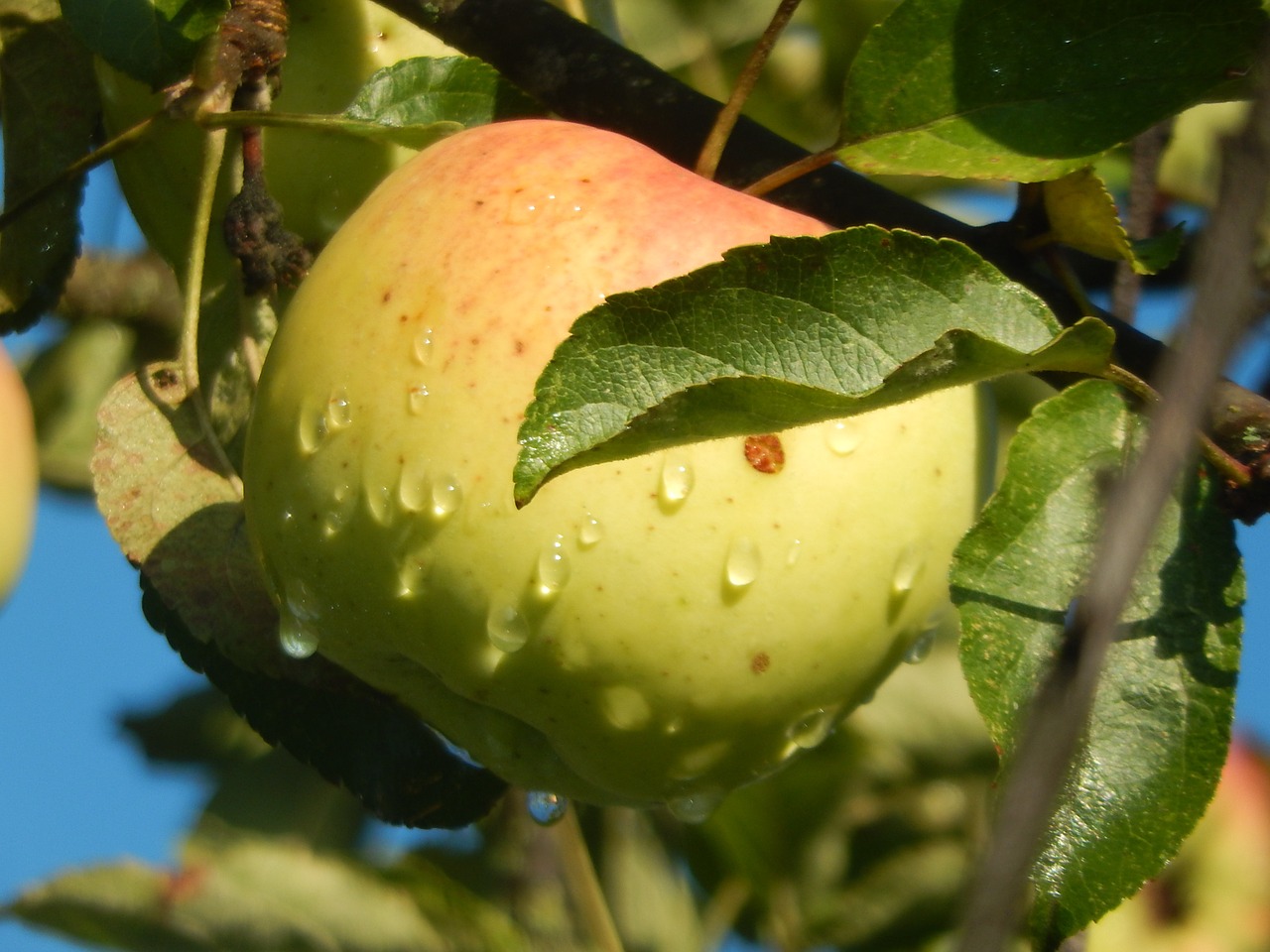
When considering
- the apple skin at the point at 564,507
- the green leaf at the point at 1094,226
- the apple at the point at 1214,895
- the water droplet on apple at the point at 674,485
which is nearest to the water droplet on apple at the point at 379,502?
the apple skin at the point at 564,507

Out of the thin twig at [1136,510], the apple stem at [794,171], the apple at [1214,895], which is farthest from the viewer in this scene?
the apple at [1214,895]

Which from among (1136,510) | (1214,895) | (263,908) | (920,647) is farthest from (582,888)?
(1136,510)

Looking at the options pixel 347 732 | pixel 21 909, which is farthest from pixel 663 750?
pixel 21 909

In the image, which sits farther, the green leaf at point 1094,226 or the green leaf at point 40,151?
the green leaf at point 40,151

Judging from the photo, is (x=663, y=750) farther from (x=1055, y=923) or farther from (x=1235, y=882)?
(x=1235, y=882)

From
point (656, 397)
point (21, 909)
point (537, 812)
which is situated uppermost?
point (656, 397)

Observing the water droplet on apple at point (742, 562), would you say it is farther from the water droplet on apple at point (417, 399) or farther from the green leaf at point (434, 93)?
the green leaf at point (434, 93)
